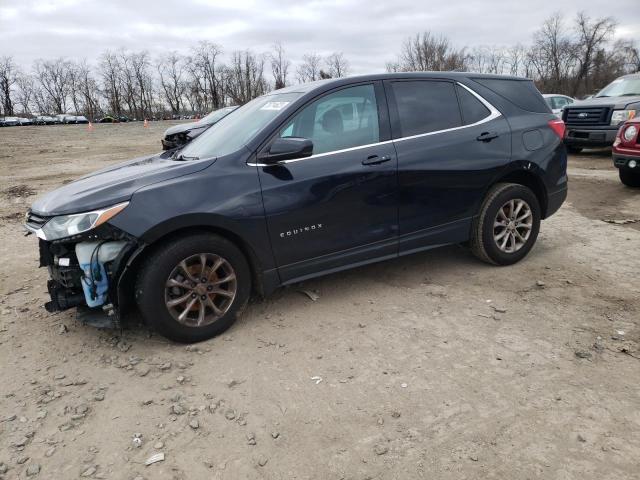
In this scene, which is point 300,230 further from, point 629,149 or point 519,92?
point 629,149

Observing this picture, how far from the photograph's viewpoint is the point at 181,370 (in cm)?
316

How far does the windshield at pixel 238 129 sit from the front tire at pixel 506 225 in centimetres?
203

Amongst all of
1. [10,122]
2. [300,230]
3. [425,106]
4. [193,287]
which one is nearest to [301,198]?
[300,230]

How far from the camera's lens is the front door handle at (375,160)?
376 cm

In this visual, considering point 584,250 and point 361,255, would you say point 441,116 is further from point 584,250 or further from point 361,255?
point 584,250

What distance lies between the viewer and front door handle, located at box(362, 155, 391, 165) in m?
3.76

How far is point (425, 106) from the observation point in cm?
416

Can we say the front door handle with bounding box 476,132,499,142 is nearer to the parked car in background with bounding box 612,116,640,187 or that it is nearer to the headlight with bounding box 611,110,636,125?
the parked car in background with bounding box 612,116,640,187

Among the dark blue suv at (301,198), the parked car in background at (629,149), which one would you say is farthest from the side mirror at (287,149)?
the parked car in background at (629,149)

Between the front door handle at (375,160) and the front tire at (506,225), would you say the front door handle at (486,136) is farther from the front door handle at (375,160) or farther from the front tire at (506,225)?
the front door handle at (375,160)

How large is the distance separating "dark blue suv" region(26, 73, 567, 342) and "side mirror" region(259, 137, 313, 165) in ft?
0.04

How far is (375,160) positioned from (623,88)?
11.7m

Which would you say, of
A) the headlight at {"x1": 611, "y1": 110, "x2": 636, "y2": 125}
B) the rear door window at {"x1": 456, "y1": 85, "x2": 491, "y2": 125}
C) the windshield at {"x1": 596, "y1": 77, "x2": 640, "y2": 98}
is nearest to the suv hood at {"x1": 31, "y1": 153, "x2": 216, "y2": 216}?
the rear door window at {"x1": 456, "y1": 85, "x2": 491, "y2": 125}

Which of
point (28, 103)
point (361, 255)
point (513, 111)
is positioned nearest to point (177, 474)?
point (361, 255)
